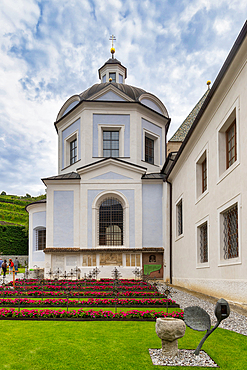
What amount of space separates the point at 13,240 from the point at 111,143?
2452 cm

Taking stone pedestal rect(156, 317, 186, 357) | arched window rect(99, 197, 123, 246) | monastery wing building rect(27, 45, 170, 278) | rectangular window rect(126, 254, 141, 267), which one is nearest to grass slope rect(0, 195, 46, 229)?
monastery wing building rect(27, 45, 170, 278)

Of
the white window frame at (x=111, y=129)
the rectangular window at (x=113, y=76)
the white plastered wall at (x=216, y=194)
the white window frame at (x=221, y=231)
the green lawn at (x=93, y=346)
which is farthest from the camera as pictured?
the rectangular window at (x=113, y=76)

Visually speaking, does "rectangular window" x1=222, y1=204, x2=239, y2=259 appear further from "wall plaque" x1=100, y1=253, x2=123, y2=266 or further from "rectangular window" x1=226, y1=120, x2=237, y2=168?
"wall plaque" x1=100, y1=253, x2=123, y2=266

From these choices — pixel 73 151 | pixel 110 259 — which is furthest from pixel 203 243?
pixel 73 151

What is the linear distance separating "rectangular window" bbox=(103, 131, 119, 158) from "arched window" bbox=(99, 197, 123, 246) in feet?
12.3

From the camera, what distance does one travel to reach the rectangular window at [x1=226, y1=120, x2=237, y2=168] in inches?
449

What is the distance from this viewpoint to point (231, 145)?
A: 38.7ft

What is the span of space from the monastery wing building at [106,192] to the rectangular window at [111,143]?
7 centimetres

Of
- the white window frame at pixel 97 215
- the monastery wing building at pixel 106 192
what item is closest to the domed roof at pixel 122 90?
the monastery wing building at pixel 106 192

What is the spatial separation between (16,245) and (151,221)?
2652cm

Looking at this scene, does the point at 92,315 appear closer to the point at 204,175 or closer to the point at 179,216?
the point at 204,175

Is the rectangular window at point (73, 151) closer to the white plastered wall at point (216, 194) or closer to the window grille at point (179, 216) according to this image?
the window grille at point (179, 216)

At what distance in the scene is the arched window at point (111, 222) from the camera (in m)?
23.1

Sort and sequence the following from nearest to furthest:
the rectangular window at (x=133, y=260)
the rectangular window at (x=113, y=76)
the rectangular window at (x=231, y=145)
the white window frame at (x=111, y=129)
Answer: the rectangular window at (x=231, y=145) < the rectangular window at (x=133, y=260) < the white window frame at (x=111, y=129) < the rectangular window at (x=113, y=76)
